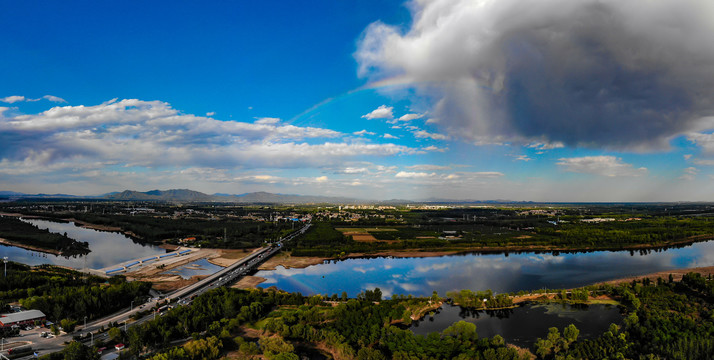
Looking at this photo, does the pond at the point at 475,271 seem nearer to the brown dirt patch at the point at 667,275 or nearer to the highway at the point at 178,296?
the brown dirt patch at the point at 667,275

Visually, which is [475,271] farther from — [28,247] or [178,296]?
[28,247]

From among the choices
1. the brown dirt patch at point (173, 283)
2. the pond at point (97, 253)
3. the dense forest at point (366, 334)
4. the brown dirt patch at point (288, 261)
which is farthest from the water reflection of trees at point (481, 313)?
the pond at point (97, 253)

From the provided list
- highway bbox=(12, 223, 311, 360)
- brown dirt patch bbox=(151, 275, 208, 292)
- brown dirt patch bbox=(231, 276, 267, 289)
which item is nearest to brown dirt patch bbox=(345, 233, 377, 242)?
highway bbox=(12, 223, 311, 360)

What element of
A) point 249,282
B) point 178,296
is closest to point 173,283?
point 178,296

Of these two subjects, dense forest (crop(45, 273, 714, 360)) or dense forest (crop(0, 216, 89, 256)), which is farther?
dense forest (crop(0, 216, 89, 256))

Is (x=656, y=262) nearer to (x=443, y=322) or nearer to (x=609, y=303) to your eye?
(x=609, y=303)

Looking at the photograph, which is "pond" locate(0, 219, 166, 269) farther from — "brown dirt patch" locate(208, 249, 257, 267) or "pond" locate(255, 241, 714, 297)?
"pond" locate(255, 241, 714, 297)
